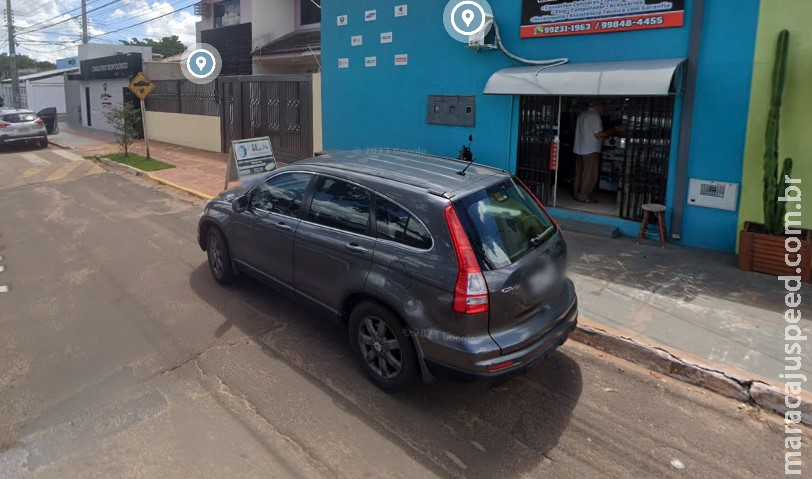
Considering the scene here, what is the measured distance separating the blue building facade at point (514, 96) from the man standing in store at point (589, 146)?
14.4 inches

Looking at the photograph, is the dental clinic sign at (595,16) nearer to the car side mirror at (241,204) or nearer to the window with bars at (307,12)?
the car side mirror at (241,204)

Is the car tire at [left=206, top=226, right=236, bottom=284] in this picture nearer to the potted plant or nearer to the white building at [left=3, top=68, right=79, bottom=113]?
the potted plant

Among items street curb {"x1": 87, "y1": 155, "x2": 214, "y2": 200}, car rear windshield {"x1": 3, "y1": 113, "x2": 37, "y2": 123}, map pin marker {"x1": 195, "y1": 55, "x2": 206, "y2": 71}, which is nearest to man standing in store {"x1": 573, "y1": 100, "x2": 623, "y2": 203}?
street curb {"x1": 87, "y1": 155, "x2": 214, "y2": 200}

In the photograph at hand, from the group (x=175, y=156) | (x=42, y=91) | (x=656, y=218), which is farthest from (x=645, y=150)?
(x=42, y=91)

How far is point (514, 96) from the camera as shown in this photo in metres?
8.72

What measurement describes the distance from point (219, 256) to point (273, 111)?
9878 millimetres

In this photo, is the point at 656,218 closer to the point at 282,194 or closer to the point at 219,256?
the point at 282,194

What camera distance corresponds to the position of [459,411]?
382 centimetres

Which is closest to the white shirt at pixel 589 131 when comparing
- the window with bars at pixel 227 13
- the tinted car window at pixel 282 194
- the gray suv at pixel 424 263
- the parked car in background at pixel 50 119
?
the gray suv at pixel 424 263

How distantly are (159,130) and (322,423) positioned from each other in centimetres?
2061

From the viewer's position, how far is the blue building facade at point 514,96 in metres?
6.73

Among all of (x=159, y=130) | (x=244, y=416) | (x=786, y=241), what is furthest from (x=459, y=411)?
(x=159, y=130)

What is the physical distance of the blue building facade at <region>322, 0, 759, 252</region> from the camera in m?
6.73

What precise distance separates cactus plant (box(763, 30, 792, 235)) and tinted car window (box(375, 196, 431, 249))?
4549mm
